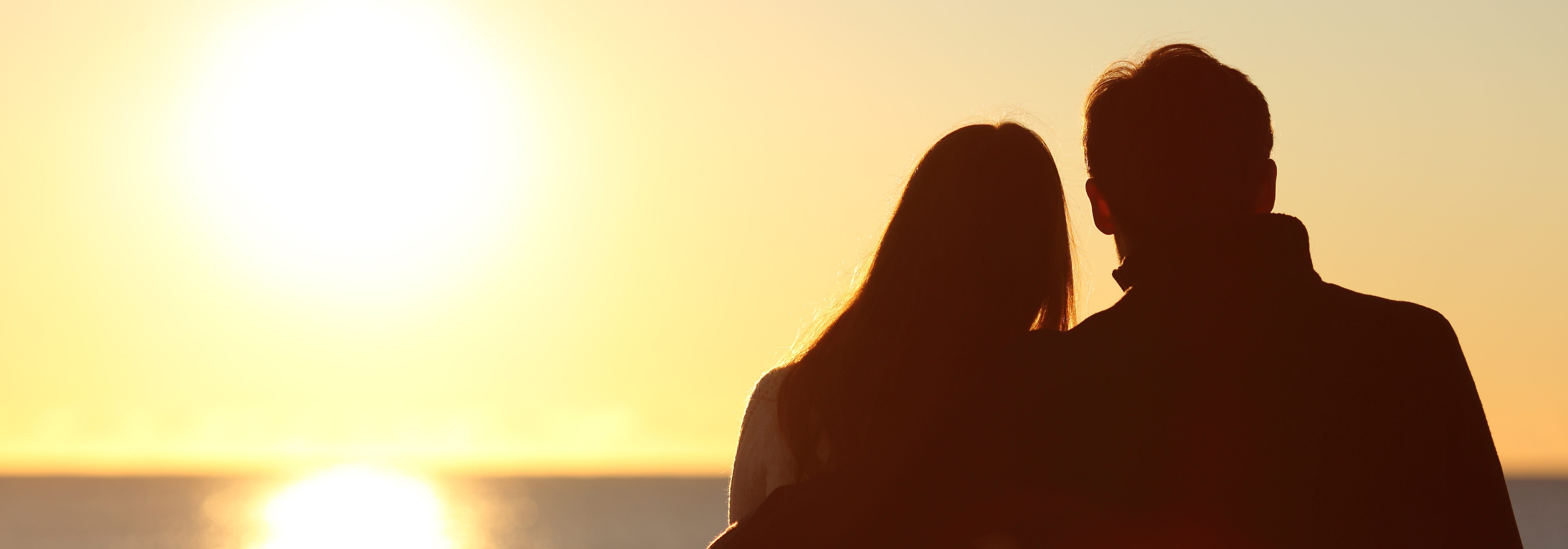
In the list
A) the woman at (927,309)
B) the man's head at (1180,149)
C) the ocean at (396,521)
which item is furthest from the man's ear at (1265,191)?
the ocean at (396,521)

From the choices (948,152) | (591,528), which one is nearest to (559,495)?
(591,528)

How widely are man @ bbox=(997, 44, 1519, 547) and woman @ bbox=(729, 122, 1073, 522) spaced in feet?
4.06

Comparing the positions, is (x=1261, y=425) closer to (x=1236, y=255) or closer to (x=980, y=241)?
(x=1236, y=255)

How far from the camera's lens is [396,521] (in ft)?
409

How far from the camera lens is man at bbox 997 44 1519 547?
93.2 inches

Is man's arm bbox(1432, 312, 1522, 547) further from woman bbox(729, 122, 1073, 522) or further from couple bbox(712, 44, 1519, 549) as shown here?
woman bbox(729, 122, 1073, 522)

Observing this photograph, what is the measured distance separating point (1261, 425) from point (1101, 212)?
2.19 feet

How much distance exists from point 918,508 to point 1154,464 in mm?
432

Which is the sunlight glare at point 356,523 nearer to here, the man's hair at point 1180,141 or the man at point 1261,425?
the man's hair at point 1180,141

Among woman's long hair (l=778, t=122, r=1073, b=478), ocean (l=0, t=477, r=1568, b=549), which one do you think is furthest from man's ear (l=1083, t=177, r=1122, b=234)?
ocean (l=0, t=477, r=1568, b=549)

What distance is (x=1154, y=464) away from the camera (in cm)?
240

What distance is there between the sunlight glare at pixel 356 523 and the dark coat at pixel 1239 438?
86090 millimetres

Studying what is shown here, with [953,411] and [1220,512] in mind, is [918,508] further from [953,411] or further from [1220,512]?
[1220,512]

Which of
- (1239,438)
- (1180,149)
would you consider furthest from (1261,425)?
(1180,149)
